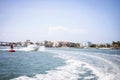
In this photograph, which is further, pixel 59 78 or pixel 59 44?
pixel 59 44

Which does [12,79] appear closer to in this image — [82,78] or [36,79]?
[36,79]

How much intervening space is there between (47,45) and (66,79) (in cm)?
13538

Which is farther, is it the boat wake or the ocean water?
the ocean water

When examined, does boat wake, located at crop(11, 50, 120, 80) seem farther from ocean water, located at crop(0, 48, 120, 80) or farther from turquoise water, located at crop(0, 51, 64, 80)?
turquoise water, located at crop(0, 51, 64, 80)

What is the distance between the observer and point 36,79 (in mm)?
9938

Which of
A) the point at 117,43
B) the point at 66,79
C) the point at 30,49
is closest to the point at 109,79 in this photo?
Result: the point at 66,79

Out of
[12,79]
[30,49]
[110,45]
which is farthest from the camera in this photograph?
[110,45]

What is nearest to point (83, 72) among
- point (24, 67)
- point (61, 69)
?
point (61, 69)

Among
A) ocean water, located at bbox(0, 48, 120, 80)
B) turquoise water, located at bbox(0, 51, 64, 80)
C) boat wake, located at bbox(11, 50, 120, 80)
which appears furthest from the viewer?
turquoise water, located at bbox(0, 51, 64, 80)

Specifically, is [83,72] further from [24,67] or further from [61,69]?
[24,67]

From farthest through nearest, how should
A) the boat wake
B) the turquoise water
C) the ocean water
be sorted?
the turquoise water < the ocean water < the boat wake

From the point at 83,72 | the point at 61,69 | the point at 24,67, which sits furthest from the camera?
the point at 24,67

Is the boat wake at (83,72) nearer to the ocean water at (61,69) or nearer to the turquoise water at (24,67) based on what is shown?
the ocean water at (61,69)

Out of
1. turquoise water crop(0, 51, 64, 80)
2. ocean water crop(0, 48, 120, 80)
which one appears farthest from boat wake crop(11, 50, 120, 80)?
turquoise water crop(0, 51, 64, 80)
